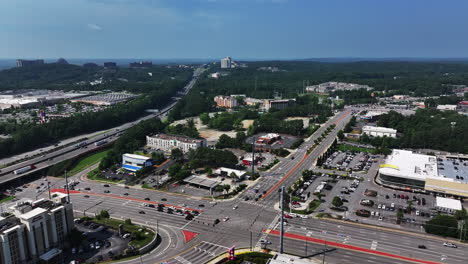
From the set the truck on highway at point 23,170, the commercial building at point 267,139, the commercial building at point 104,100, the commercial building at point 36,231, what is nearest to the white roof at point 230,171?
the commercial building at point 267,139

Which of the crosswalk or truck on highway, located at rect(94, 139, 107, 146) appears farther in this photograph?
truck on highway, located at rect(94, 139, 107, 146)

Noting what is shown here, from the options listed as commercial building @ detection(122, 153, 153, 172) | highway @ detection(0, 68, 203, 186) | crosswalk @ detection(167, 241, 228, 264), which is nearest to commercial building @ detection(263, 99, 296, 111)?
highway @ detection(0, 68, 203, 186)

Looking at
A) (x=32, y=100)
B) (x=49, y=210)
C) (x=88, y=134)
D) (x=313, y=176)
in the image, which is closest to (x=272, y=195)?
(x=313, y=176)

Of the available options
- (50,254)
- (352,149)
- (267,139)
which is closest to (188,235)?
(50,254)

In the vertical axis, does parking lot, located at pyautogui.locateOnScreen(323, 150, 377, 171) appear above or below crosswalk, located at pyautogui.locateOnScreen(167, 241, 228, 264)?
above

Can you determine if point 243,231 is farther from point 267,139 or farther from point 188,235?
point 267,139

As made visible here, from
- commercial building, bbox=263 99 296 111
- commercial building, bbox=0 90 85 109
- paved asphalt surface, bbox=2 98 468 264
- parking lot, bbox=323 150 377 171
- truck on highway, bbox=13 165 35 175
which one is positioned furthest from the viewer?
commercial building, bbox=263 99 296 111

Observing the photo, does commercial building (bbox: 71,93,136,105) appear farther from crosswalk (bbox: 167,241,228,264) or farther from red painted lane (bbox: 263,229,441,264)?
red painted lane (bbox: 263,229,441,264)

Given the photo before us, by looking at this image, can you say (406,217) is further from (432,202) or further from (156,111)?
(156,111)
